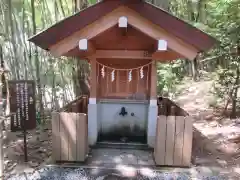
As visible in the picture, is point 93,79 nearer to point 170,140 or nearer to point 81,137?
point 81,137

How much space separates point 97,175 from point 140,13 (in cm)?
249

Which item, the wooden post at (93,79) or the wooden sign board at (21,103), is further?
the wooden post at (93,79)

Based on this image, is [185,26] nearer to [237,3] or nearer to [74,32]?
[74,32]

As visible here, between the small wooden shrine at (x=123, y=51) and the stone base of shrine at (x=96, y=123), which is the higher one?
the small wooden shrine at (x=123, y=51)

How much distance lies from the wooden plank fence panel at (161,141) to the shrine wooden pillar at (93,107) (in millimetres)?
1405

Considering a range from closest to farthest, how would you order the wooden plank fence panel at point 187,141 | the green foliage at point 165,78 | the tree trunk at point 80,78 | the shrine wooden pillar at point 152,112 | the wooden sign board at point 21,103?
the wooden sign board at point 21,103
the wooden plank fence panel at point 187,141
the shrine wooden pillar at point 152,112
the tree trunk at point 80,78
the green foliage at point 165,78

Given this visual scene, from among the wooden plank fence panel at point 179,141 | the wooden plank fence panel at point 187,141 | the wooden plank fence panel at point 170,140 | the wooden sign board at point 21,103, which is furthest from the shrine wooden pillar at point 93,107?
the wooden plank fence panel at point 187,141

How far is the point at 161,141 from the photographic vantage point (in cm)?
389

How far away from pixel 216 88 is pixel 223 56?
0.98 m

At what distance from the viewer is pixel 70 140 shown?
3.96 m

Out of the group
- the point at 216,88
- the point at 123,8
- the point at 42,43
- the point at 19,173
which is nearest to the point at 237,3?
the point at 216,88

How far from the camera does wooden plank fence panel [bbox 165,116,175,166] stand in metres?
3.83

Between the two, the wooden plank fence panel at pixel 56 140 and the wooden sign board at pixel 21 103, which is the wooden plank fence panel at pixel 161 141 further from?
the wooden sign board at pixel 21 103

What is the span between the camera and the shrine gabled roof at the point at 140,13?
11.6 feet
